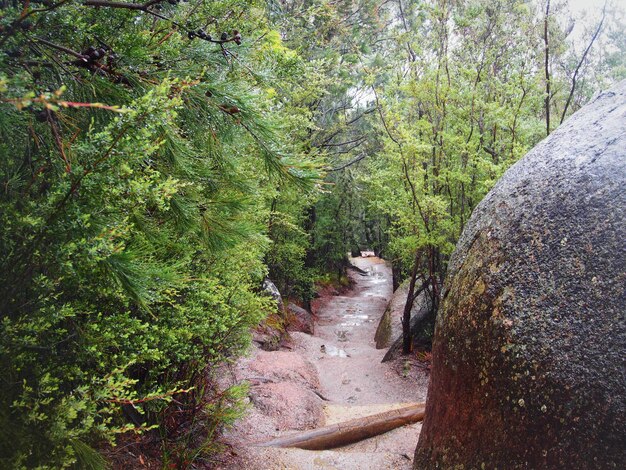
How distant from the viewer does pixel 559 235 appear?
3.26m

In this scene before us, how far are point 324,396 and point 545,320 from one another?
19.6 feet

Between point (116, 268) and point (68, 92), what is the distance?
1212 millimetres

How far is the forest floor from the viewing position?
4.86 meters

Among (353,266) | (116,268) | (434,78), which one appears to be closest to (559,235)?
(116,268)

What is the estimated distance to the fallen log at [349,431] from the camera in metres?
5.29

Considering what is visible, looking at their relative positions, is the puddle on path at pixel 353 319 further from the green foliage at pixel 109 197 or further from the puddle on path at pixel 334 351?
the green foliage at pixel 109 197

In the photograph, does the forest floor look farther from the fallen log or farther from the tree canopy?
the tree canopy

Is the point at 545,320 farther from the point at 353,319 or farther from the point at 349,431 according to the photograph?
the point at 353,319

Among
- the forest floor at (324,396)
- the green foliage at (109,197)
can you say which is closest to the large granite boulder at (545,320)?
the forest floor at (324,396)

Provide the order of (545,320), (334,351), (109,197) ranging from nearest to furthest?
(109,197)
(545,320)
(334,351)

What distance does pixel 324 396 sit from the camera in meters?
8.27

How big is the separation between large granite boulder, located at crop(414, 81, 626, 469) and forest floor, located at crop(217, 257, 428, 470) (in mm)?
1512

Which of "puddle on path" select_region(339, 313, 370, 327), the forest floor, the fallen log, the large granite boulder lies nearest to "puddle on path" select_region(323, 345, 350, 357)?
the forest floor

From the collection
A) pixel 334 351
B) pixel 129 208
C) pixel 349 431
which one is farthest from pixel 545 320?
pixel 334 351
